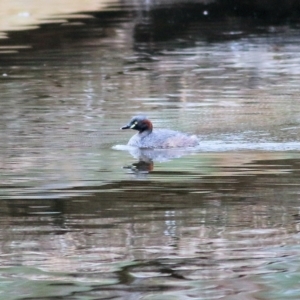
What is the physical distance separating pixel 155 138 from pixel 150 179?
84.1 inches

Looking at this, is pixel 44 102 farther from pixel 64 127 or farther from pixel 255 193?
pixel 255 193

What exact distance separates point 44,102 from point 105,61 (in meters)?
5.25

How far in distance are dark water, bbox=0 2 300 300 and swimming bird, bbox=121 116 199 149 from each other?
0.17 m

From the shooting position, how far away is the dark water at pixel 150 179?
654 cm

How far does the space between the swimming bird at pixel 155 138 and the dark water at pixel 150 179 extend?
0.17 meters

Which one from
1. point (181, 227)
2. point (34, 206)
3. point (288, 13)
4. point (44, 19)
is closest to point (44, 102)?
point (34, 206)

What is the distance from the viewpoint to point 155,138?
1192 centimetres

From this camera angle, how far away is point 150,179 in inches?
387

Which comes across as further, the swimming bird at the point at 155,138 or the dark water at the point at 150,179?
the swimming bird at the point at 155,138

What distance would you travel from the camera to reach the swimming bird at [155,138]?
1159cm

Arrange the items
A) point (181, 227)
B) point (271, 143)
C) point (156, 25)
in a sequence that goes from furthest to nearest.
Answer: point (156, 25) < point (271, 143) < point (181, 227)

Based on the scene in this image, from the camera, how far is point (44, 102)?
14938mm

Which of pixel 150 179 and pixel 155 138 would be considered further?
pixel 155 138

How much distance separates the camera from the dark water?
6535 mm
